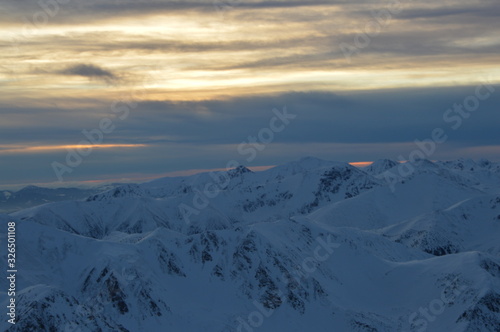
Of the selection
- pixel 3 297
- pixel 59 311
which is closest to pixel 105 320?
pixel 59 311

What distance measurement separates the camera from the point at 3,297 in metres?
180

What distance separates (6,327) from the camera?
16912 centimetres

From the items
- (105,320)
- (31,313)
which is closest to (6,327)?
(31,313)

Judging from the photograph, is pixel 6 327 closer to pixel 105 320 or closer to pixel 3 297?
pixel 3 297

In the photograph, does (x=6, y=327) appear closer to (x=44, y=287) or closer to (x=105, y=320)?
(x=44, y=287)

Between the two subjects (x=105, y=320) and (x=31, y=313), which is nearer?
(x=31, y=313)

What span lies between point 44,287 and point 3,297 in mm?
10575

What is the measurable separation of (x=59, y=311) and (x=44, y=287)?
901cm

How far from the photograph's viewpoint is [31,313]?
A: 173 meters

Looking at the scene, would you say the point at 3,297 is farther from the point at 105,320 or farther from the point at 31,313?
the point at 105,320

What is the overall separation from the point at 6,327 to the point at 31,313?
682 cm

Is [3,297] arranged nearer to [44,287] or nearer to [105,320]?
[44,287]

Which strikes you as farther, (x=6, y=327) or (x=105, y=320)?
(x=105, y=320)
